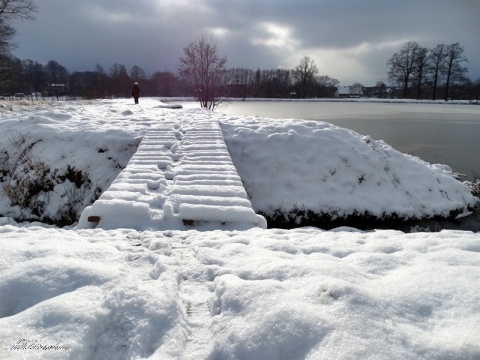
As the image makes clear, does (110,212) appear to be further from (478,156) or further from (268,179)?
(478,156)

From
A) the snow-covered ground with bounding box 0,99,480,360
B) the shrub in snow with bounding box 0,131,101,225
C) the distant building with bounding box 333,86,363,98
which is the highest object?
the distant building with bounding box 333,86,363,98

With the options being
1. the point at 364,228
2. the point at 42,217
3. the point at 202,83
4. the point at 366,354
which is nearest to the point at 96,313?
the point at 366,354

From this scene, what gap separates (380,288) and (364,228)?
4.88 meters

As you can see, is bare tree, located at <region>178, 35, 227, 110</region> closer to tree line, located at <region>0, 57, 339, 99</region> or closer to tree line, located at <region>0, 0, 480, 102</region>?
tree line, located at <region>0, 0, 480, 102</region>

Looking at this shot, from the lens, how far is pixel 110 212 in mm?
3643

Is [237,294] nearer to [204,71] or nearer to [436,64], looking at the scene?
[204,71]

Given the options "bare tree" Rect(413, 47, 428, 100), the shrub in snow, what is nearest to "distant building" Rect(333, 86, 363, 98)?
"bare tree" Rect(413, 47, 428, 100)

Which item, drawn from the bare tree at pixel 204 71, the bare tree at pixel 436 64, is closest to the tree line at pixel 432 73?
the bare tree at pixel 436 64

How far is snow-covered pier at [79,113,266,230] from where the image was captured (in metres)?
3.64

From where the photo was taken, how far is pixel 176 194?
4266 mm

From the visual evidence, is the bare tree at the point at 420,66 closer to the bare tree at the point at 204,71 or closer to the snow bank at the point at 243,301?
the bare tree at the point at 204,71

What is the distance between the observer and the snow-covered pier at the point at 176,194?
11.9 ft

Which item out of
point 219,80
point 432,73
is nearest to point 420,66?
point 432,73

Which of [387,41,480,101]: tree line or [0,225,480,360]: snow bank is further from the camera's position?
[387,41,480,101]: tree line
